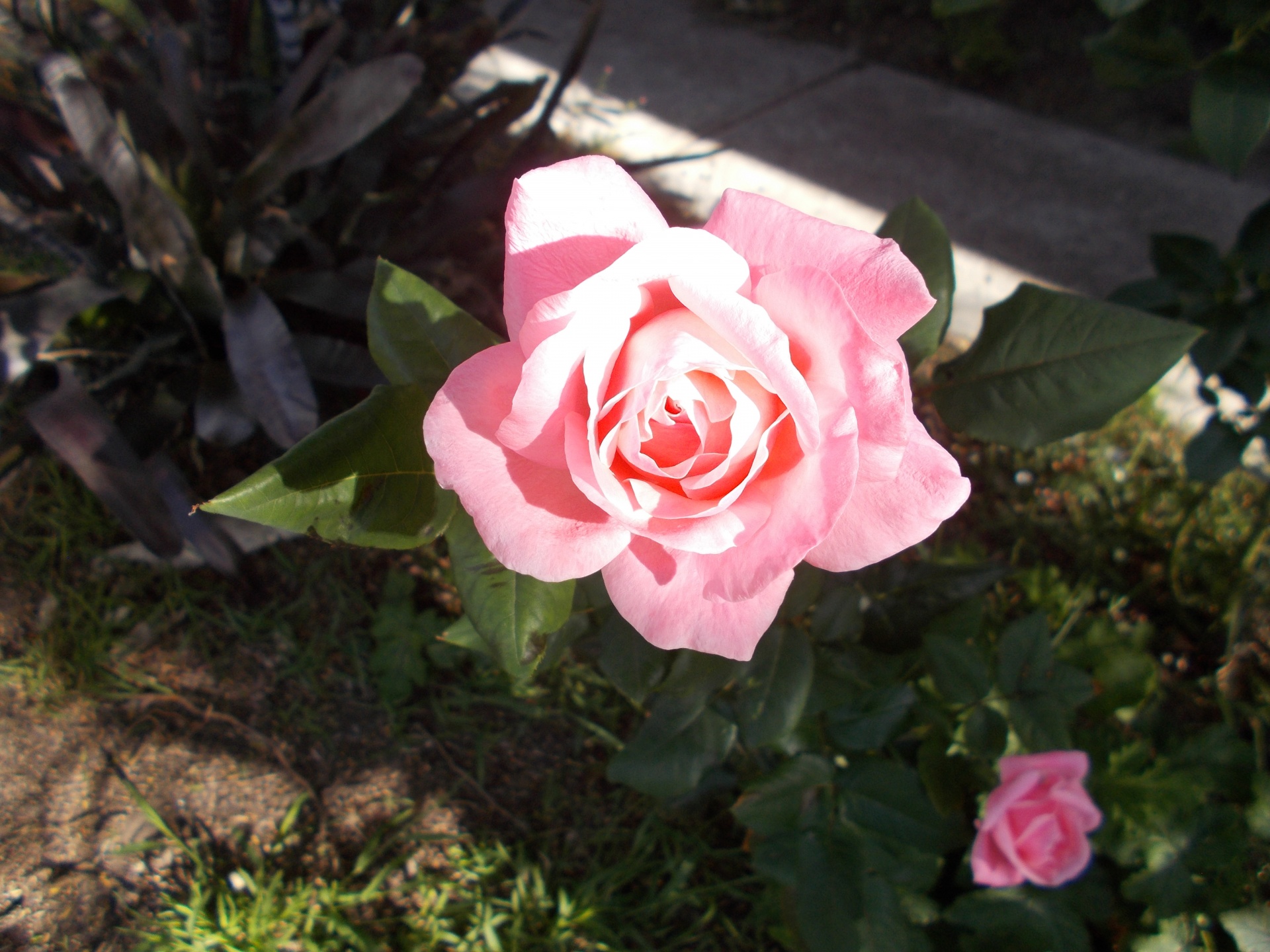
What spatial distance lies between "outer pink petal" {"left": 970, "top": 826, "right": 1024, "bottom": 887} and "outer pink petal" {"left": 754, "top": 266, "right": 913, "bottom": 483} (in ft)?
2.91

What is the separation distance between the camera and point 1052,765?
3.82 ft

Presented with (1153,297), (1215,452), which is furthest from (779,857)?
(1153,297)

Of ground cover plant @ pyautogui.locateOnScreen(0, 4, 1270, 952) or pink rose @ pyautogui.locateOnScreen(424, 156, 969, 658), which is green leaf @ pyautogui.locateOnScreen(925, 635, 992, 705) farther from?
pink rose @ pyautogui.locateOnScreen(424, 156, 969, 658)

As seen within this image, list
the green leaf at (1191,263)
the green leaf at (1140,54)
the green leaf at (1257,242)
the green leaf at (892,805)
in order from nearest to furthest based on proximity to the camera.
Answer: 1. the green leaf at (892,805)
2. the green leaf at (1140,54)
3. the green leaf at (1257,242)
4. the green leaf at (1191,263)

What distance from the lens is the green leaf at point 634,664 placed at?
906 mm

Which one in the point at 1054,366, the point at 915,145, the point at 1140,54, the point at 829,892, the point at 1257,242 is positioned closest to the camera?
the point at 1054,366

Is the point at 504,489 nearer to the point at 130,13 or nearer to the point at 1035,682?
the point at 1035,682

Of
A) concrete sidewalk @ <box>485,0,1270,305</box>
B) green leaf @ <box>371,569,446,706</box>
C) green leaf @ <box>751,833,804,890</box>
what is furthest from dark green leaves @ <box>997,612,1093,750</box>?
concrete sidewalk @ <box>485,0,1270,305</box>

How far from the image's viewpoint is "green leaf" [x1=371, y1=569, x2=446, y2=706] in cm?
163

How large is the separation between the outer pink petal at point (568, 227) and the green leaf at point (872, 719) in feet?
2.66

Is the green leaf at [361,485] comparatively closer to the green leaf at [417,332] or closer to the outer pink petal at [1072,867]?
the green leaf at [417,332]

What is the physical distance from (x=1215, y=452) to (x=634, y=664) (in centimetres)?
145

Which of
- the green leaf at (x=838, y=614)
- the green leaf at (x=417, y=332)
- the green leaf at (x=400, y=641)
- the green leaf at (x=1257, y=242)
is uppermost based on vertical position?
the green leaf at (x=417, y=332)

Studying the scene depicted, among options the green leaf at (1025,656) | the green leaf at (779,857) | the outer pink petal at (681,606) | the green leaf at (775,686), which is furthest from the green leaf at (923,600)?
the outer pink petal at (681,606)
